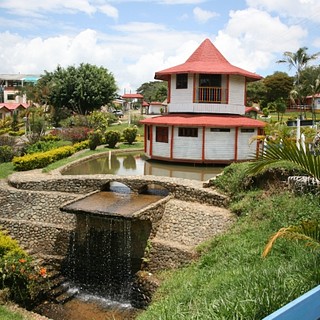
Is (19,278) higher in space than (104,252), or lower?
higher

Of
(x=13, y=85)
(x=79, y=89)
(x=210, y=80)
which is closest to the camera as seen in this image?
(x=210, y=80)

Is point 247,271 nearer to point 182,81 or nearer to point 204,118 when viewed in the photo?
point 204,118

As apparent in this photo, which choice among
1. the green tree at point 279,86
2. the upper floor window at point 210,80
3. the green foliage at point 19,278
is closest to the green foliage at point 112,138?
the upper floor window at point 210,80

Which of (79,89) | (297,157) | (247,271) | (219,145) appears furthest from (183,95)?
(79,89)

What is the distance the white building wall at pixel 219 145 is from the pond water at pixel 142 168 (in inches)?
25.1

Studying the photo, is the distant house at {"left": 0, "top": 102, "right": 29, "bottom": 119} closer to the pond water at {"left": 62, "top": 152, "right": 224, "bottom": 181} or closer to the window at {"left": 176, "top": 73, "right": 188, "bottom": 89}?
the pond water at {"left": 62, "top": 152, "right": 224, "bottom": 181}

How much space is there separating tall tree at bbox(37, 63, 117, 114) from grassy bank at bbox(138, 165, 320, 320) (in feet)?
122

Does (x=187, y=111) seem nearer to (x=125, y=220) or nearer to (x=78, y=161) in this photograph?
(x=78, y=161)

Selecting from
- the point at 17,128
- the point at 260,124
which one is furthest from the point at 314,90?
the point at 17,128

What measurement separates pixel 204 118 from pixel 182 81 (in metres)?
3.00

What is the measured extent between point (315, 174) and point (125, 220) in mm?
8121

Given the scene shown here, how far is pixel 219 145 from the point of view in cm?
2152

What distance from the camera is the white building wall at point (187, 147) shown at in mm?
21469

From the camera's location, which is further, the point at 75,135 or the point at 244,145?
the point at 75,135
